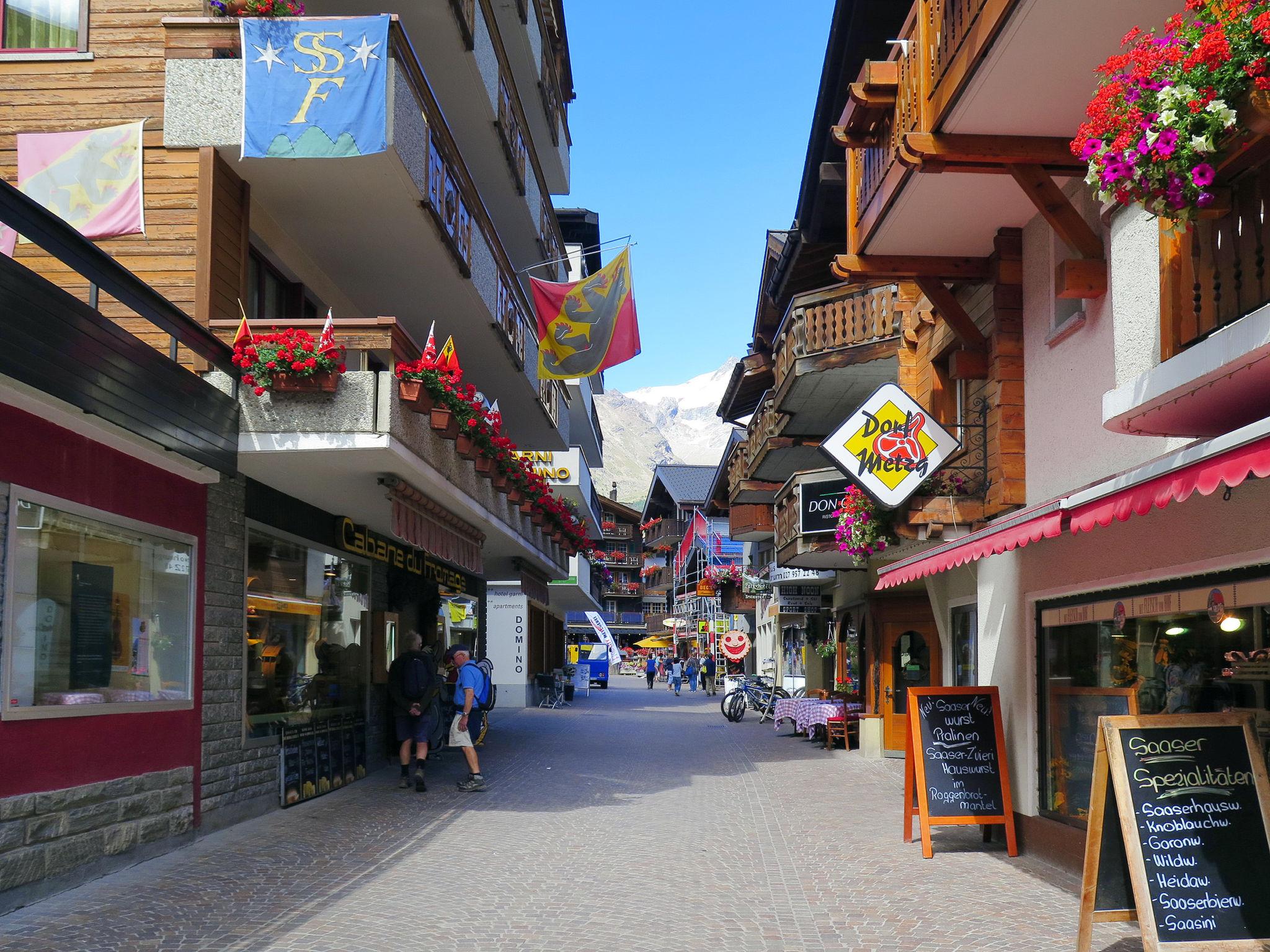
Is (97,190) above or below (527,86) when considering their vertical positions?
below

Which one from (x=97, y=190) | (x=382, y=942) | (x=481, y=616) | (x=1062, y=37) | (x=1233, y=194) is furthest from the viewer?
(x=481, y=616)

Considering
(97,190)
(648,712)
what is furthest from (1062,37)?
(648,712)

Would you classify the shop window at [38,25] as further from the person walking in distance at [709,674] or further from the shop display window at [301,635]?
the person walking in distance at [709,674]

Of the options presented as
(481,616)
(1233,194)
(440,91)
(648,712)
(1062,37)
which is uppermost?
(440,91)

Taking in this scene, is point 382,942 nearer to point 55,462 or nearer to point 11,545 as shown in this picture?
point 11,545

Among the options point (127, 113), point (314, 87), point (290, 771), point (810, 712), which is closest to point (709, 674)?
point (810, 712)

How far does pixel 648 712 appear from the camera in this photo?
32.9 meters

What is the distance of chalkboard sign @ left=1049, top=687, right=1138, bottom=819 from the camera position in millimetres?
8734

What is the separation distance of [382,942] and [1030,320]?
7.70 meters

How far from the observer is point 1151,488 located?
604cm

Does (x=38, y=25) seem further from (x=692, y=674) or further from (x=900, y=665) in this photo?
(x=692, y=674)

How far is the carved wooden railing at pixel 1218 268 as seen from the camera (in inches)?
243

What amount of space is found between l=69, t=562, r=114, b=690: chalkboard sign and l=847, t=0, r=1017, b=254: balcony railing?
6618 mm

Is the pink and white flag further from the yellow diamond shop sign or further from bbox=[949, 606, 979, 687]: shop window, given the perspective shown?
bbox=[949, 606, 979, 687]: shop window
